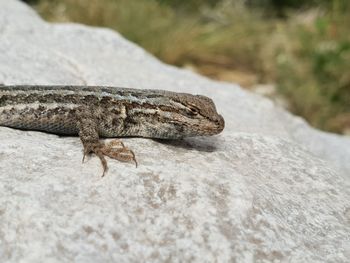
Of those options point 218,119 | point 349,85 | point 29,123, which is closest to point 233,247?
point 218,119

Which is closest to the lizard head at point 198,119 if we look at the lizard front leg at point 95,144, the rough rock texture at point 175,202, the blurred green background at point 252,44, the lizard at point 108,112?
the lizard at point 108,112

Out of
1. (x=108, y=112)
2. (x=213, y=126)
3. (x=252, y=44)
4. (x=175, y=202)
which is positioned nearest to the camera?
(x=175, y=202)

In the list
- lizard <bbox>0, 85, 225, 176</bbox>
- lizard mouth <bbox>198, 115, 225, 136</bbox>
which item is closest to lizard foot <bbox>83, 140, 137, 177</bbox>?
lizard <bbox>0, 85, 225, 176</bbox>

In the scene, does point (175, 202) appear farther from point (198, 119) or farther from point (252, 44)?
point (252, 44)

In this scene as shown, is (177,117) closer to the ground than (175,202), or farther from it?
farther from it

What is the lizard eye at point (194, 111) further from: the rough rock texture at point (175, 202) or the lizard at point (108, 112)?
the rough rock texture at point (175, 202)

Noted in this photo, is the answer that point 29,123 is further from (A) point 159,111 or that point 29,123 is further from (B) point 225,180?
(B) point 225,180

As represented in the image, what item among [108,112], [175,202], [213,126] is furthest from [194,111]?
[175,202]
